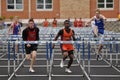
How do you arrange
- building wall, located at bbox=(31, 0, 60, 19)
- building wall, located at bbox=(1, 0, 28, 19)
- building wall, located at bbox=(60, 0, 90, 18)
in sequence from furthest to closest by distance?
building wall, located at bbox=(1, 0, 28, 19), building wall, located at bbox=(31, 0, 60, 19), building wall, located at bbox=(60, 0, 90, 18)

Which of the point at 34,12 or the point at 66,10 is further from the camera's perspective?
the point at 34,12

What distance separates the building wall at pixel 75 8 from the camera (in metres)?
58.6

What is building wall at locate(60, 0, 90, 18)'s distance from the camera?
58.6 meters

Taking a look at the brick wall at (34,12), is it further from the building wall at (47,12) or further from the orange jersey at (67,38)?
the orange jersey at (67,38)

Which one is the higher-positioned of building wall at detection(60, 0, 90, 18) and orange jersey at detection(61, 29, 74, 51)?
building wall at detection(60, 0, 90, 18)

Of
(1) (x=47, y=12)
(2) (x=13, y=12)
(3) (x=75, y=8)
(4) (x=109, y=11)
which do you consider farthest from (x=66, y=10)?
(2) (x=13, y=12)

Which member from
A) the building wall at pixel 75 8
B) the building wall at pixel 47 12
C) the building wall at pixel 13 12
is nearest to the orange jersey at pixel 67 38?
the building wall at pixel 75 8

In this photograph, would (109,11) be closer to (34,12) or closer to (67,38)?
(34,12)

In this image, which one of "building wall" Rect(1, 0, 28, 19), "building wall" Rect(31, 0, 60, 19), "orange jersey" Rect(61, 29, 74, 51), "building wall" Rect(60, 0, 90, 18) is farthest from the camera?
Result: "building wall" Rect(1, 0, 28, 19)

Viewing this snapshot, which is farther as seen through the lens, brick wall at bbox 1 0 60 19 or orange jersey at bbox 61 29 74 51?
brick wall at bbox 1 0 60 19

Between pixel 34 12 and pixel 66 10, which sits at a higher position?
pixel 66 10

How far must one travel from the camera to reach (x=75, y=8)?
5862 centimetres

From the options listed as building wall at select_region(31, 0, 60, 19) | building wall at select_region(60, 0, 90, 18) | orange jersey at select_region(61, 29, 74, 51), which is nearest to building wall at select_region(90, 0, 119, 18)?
building wall at select_region(60, 0, 90, 18)

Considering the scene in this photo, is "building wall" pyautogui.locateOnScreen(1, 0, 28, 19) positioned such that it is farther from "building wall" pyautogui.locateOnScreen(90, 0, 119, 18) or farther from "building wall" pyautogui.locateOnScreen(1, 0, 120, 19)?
"building wall" pyautogui.locateOnScreen(90, 0, 119, 18)
